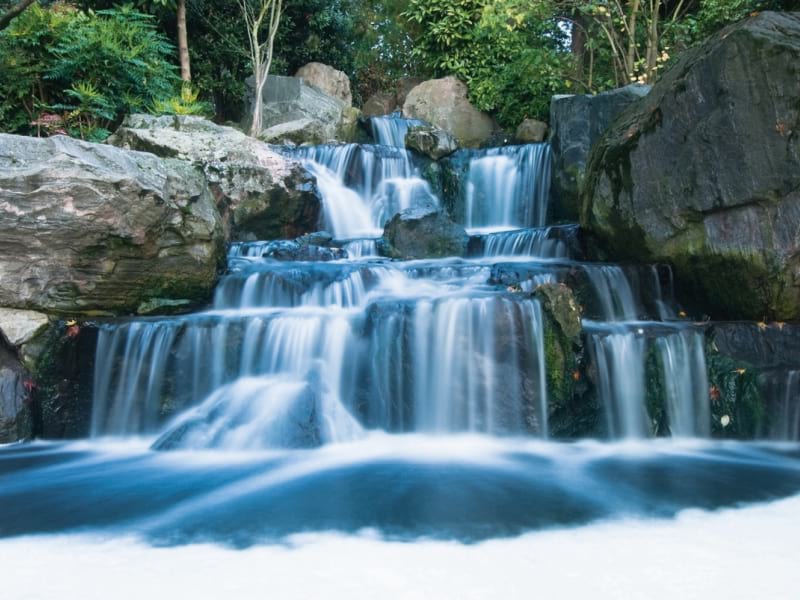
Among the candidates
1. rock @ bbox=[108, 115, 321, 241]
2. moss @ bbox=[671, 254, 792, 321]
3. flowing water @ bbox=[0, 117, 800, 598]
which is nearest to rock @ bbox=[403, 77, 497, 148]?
rock @ bbox=[108, 115, 321, 241]

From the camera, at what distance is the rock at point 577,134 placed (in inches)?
408

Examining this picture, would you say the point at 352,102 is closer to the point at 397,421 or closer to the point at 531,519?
the point at 397,421

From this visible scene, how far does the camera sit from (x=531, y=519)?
12.7ft

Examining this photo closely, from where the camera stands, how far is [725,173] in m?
6.40

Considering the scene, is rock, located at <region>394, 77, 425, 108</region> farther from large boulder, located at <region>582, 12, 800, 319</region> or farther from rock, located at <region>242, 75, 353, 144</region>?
large boulder, located at <region>582, 12, 800, 319</region>

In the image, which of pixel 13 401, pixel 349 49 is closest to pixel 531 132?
pixel 349 49

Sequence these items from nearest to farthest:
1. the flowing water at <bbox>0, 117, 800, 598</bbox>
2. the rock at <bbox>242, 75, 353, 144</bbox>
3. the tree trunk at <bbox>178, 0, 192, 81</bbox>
Result: the flowing water at <bbox>0, 117, 800, 598</bbox>, the tree trunk at <bbox>178, 0, 192, 81</bbox>, the rock at <bbox>242, 75, 353, 144</bbox>

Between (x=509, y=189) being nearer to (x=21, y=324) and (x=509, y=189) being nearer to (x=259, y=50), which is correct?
(x=259, y=50)

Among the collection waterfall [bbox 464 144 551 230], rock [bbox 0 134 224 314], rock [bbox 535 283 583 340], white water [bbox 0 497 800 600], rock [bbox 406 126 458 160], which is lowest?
white water [bbox 0 497 800 600]

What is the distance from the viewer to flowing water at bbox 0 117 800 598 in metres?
3.74

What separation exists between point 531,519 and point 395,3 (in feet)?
54.9

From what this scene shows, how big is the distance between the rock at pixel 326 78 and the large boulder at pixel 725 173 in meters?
11.0

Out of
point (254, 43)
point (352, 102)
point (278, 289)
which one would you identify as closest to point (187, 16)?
point (254, 43)

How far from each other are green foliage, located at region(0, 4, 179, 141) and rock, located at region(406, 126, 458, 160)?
4.60 meters
